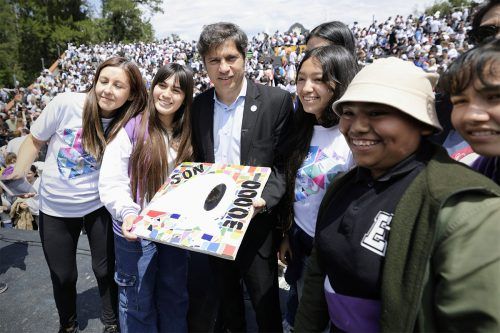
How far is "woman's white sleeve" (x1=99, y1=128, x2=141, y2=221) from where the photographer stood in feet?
6.41

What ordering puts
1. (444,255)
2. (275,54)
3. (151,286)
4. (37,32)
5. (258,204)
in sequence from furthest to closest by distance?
(37,32), (275,54), (151,286), (258,204), (444,255)

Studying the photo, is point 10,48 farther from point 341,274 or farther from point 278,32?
point 341,274

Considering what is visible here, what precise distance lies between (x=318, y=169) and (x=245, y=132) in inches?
21.6

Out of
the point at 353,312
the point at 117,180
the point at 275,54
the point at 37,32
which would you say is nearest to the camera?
the point at 353,312

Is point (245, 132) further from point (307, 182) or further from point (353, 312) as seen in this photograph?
point (353, 312)

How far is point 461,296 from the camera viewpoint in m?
0.85

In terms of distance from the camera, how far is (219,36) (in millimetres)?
1974

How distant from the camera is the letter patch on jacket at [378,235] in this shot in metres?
1.06

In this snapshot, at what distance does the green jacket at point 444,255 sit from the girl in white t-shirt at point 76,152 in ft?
6.21

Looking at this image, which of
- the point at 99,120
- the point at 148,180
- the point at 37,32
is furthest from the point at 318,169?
the point at 37,32

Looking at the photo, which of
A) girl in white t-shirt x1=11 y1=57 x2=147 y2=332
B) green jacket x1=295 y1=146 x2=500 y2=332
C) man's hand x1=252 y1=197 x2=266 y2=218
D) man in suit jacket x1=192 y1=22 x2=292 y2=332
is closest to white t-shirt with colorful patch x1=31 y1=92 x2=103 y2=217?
girl in white t-shirt x1=11 y1=57 x2=147 y2=332

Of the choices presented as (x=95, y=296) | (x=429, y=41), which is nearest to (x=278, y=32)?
(x=429, y=41)

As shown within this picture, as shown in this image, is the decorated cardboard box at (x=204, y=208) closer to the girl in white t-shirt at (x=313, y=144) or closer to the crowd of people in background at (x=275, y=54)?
the girl in white t-shirt at (x=313, y=144)

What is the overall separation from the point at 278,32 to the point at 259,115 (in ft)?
101
